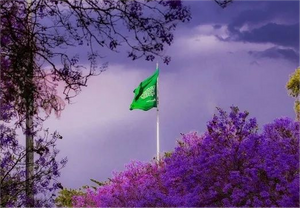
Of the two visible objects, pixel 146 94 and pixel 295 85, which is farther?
pixel 295 85

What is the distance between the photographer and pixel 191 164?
14.3m

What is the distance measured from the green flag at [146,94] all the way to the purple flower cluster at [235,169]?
1327cm

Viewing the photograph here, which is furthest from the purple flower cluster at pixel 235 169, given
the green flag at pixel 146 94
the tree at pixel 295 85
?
the tree at pixel 295 85

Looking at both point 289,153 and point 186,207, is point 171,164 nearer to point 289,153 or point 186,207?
point 186,207

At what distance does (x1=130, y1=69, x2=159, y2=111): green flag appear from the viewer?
2955 centimetres

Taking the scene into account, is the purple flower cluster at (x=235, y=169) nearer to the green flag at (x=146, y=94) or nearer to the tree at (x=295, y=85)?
the green flag at (x=146, y=94)

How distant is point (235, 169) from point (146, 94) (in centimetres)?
1665

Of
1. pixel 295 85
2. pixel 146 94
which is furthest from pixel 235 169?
pixel 295 85

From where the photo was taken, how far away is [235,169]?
13586 mm

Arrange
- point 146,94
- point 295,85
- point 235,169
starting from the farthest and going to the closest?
point 295,85
point 146,94
point 235,169

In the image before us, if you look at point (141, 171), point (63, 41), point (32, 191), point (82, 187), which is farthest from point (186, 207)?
point (82, 187)

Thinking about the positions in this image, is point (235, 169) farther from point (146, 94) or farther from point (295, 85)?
point (295, 85)

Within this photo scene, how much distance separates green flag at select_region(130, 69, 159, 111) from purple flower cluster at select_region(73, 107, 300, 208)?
13.3 m

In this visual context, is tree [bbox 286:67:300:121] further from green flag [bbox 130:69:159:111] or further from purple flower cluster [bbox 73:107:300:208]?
purple flower cluster [bbox 73:107:300:208]
